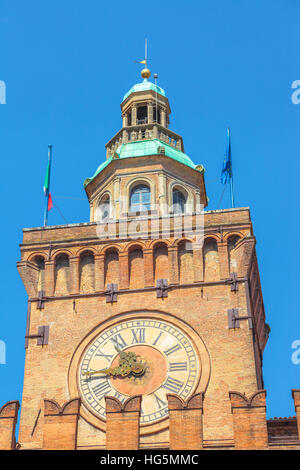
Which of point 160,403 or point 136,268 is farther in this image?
point 136,268

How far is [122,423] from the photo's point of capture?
28.4 m

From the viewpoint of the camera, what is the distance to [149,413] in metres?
31.1

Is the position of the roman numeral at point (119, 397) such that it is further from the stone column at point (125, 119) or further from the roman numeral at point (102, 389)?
the stone column at point (125, 119)

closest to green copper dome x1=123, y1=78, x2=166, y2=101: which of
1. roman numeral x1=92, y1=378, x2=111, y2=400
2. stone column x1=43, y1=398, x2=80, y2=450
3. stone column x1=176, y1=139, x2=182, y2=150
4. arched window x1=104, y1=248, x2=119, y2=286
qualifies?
stone column x1=176, y1=139, x2=182, y2=150

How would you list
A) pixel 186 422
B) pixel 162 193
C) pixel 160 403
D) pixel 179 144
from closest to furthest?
pixel 186 422, pixel 160 403, pixel 162 193, pixel 179 144

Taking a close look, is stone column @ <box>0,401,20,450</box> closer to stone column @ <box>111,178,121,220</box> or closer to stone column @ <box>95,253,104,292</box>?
stone column @ <box>95,253,104,292</box>

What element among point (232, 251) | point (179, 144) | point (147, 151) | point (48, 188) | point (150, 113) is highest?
point (150, 113)

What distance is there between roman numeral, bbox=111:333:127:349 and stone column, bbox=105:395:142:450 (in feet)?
12.7

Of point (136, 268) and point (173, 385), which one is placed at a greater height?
point (136, 268)

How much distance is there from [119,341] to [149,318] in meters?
1.12

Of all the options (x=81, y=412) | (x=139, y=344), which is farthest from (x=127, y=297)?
(x=81, y=412)

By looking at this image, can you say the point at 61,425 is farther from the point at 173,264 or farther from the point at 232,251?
the point at 232,251

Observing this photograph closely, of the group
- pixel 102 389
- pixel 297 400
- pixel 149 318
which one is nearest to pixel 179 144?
pixel 149 318

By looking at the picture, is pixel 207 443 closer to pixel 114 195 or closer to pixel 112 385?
pixel 112 385
